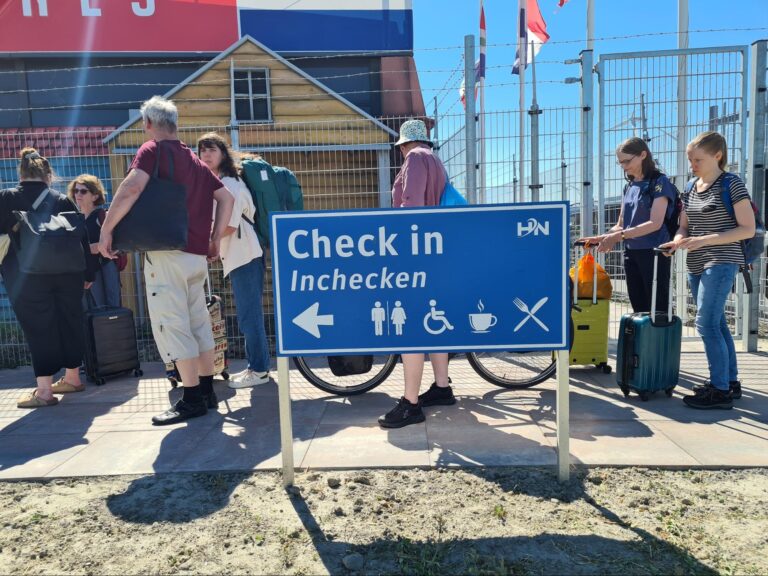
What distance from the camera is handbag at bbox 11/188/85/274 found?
158 inches

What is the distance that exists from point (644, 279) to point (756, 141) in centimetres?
236

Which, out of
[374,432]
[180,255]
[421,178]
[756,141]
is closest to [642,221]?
[421,178]

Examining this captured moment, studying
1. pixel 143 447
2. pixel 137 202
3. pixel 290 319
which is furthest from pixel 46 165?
pixel 290 319

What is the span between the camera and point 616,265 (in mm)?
5812

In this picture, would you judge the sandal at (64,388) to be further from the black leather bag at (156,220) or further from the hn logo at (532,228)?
the hn logo at (532,228)

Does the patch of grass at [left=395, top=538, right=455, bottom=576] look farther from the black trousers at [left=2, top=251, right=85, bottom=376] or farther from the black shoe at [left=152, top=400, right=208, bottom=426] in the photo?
the black trousers at [left=2, top=251, right=85, bottom=376]

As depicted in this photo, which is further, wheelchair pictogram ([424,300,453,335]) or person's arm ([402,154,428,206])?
person's arm ([402,154,428,206])

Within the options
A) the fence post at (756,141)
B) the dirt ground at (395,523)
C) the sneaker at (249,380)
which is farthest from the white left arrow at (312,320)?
the fence post at (756,141)

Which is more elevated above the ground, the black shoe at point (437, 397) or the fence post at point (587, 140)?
the fence post at point (587, 140)

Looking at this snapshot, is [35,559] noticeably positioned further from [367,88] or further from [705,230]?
[367,88]

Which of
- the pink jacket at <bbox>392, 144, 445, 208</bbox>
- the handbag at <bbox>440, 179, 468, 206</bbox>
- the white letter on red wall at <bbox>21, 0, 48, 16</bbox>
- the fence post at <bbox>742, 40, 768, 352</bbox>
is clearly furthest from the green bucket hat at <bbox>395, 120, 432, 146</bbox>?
the white letter on red wall at <bbox>21, 0, 48, 16</bbox>

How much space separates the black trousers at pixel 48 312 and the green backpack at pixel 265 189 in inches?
58.1

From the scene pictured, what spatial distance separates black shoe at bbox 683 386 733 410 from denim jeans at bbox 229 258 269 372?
3.29 meters

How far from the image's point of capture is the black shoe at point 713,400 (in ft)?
12.3
